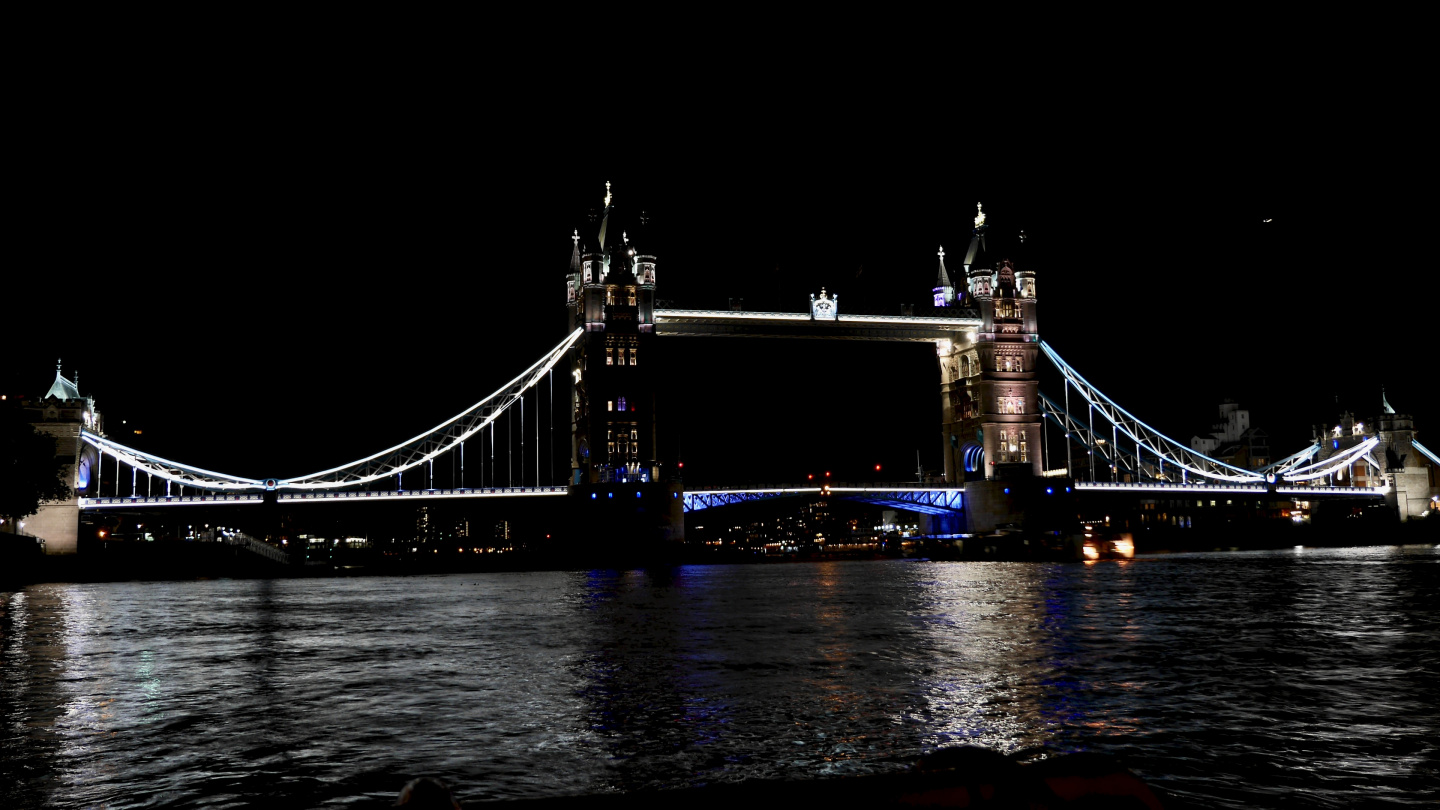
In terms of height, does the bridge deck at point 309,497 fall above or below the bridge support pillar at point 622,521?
above

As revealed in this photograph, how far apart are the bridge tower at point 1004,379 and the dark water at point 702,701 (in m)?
67.9

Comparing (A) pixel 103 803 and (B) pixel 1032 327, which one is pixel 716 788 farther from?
(B) pixel 1032 327

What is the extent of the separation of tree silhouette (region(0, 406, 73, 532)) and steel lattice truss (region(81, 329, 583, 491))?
17.7 meters

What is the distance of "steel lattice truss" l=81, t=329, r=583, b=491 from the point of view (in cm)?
7431

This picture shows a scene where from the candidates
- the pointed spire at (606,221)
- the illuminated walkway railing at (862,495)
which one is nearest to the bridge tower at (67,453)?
the pointed spire at (606,221)

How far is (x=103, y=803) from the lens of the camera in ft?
24.2

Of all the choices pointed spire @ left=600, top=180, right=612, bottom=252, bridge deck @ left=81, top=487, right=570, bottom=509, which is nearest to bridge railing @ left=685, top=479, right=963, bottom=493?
bridge deck @ left=81, top=487, right=570, bottom=509

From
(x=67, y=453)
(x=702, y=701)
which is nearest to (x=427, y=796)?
(x=702, y=701)

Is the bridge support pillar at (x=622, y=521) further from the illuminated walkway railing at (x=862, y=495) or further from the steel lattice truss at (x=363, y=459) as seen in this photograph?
the steel lattice truss at (x=363, y=459)

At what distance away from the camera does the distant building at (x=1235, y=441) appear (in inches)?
5212

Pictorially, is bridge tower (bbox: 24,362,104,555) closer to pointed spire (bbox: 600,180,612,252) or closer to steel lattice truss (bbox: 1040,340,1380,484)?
pointed spire (bbox: 600,180,612,252)

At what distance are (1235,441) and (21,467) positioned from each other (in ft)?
403

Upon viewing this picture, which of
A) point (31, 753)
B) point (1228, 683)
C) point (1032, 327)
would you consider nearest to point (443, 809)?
point (31, 753)

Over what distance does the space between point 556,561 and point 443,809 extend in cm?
7518
